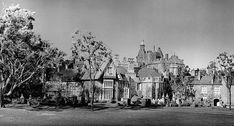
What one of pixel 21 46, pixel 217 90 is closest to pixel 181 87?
pixel 217 90

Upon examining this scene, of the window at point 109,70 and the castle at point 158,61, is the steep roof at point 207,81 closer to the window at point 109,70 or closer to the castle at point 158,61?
the castle at point 158,61

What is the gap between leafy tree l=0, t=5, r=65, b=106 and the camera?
40.6m

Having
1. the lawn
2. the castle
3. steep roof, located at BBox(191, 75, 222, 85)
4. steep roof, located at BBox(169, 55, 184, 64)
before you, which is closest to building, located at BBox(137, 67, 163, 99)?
steep roof, located at BBox(191, 75, 222, 85)

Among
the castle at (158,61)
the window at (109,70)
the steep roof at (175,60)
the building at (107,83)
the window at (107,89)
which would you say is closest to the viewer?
the building at (107,83)

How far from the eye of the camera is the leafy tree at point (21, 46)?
4059 centimetres

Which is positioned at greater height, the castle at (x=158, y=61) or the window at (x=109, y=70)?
the castle at (x=158, y=61)

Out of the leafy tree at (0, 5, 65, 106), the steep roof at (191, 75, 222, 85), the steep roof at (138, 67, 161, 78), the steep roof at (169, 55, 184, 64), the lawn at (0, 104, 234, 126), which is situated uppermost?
the steep roof at (169, 55, 184, 64)

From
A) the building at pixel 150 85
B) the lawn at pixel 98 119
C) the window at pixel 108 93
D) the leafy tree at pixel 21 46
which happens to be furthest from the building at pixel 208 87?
the leafy tree at pixel 21 46

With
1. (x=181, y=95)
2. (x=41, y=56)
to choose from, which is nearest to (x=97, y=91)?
(x=181, y=95)

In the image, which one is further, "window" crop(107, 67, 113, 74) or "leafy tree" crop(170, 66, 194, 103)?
"leafy tree" crop(170, 66, 194, 103)

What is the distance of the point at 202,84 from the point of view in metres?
97.8

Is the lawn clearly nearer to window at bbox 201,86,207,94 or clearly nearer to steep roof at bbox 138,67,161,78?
window at bbox 201,86,207,94

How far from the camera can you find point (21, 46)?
143 ft

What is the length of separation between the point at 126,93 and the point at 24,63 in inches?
1796
